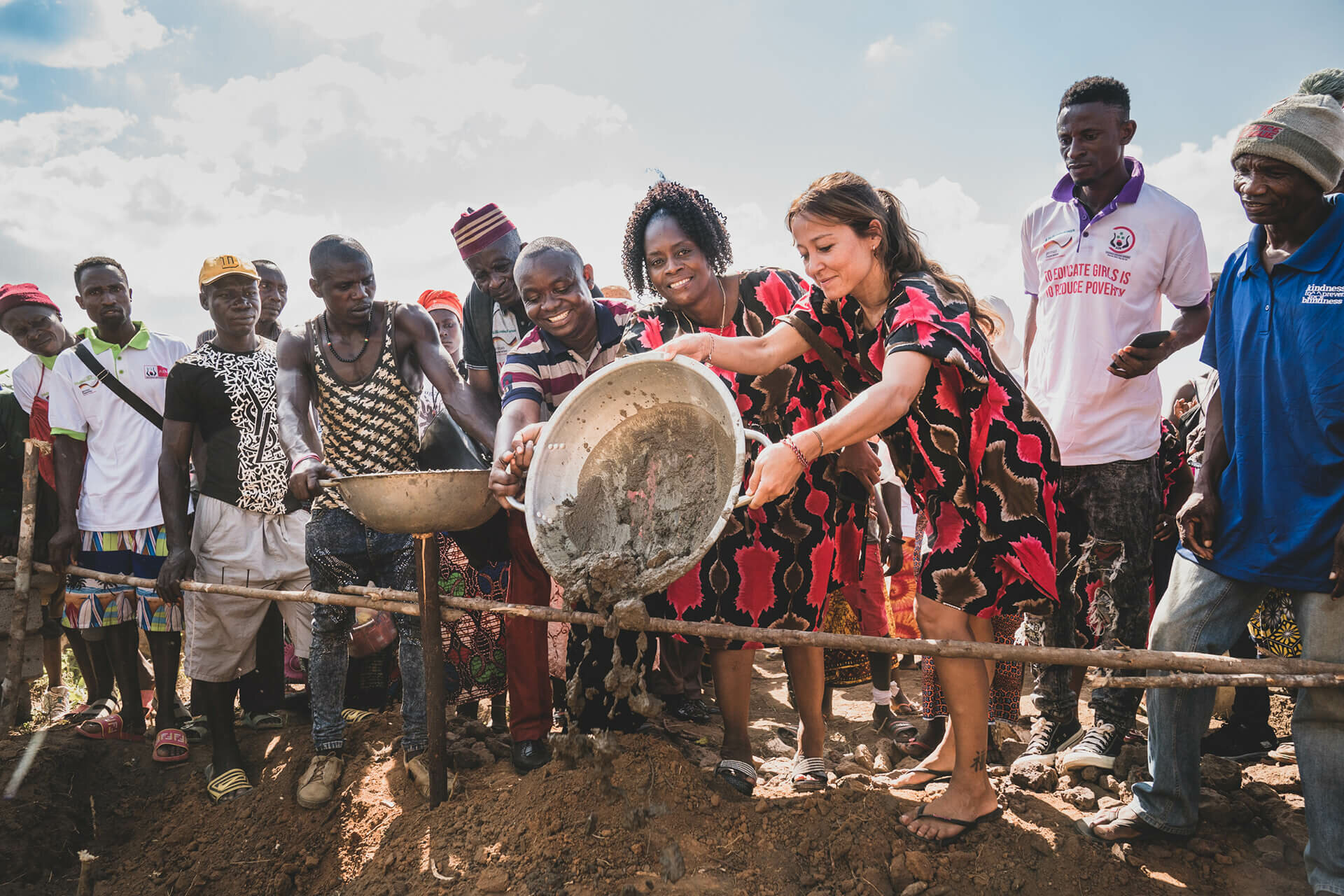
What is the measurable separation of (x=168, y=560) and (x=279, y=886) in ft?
4.90

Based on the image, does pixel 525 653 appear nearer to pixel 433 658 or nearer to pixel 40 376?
pixel 433 658

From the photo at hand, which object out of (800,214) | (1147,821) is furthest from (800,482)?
(1147,821)

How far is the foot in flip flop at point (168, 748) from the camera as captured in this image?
397 cm

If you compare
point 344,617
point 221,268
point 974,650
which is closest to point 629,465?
point 974,650

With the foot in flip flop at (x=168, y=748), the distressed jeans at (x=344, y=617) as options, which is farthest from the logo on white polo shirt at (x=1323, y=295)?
the foot in flip flop at (x=168, y=748)

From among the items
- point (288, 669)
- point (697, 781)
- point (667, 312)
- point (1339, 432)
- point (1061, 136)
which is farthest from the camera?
point (288, 669)

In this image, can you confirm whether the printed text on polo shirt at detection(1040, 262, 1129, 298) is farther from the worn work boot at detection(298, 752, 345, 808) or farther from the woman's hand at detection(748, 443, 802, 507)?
the worn work boot at detection(298, 752, 345, 808)

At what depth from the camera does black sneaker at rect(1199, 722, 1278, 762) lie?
127 inches

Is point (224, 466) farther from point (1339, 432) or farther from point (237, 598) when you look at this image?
point (1339, 432)

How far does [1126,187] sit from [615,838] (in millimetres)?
2811

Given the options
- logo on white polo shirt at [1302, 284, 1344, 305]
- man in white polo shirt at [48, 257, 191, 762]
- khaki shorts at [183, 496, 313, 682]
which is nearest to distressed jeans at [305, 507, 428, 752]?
khaki shorts at [183, 496, 313, 682]

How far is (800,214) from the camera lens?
2.47 meters

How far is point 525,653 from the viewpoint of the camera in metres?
3.18

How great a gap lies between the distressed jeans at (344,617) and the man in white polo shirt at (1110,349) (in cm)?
229
